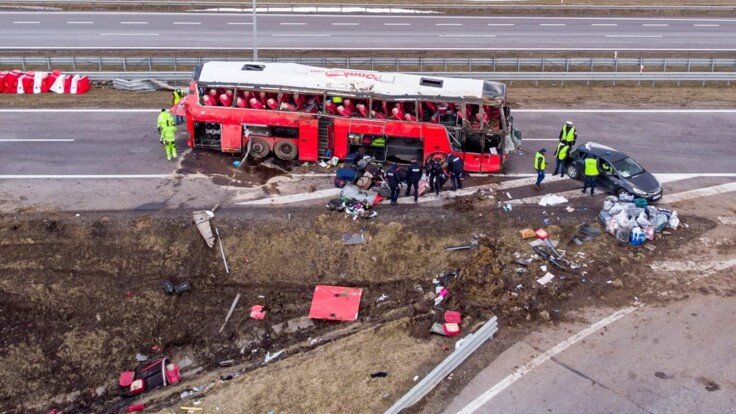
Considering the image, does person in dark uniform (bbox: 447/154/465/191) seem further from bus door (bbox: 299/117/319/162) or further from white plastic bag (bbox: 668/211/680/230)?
white plastic bag (bbox: 668/211/680/230)

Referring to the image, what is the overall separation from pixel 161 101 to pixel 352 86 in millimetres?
9920

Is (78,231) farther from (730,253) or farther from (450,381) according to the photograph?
(730,253)

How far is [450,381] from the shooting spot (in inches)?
466

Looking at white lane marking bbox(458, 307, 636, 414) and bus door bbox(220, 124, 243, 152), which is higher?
bus door bbox(220, 124, 243, 152)

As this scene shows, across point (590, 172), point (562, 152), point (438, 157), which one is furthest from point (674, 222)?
point (438, 157)

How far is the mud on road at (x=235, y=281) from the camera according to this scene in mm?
13797

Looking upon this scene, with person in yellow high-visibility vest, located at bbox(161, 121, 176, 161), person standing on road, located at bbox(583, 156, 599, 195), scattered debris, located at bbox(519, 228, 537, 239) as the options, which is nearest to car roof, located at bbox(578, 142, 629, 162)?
person standing on road, located at bbox(583, 156, 599, 195)

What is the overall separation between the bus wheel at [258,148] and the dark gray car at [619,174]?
9.82m

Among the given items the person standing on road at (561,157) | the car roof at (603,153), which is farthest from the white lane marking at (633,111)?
the car roof at (603,153)

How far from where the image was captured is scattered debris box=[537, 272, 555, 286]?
14.8 m

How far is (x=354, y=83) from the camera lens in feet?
66.8

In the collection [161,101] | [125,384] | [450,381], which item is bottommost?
[125,384]

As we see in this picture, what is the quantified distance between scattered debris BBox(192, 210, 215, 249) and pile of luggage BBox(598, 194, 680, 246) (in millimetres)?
10526

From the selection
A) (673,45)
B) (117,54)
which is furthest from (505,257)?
(673,45)
